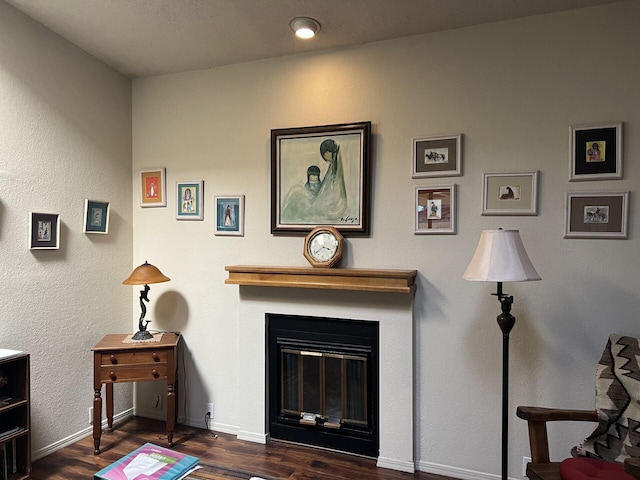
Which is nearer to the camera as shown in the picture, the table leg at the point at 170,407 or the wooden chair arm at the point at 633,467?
the wooden chair arm at the point at 633,467

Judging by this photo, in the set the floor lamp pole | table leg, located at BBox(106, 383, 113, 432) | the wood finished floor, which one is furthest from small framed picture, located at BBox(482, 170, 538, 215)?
table leg, located at BBox(106, 383, 113, 432)

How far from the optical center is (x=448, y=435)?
93.4 inches

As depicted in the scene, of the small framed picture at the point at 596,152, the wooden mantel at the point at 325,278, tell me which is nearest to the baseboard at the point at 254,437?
the wooden mantel at the point at 325,278

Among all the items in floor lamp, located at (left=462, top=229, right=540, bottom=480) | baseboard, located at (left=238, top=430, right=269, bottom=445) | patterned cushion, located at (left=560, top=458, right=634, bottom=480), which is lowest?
baseboard, located at (left=238, top=430, right=269, bottom=445)

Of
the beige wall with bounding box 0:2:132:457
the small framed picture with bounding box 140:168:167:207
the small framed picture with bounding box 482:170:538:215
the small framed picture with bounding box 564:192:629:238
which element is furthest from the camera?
the small framed picture with bounding box 140:168:167:207

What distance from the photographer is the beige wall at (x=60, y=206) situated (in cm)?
234

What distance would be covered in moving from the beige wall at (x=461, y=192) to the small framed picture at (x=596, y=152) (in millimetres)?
46

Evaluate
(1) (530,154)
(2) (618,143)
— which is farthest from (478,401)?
(2) (618,143)

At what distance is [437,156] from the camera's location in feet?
7.86

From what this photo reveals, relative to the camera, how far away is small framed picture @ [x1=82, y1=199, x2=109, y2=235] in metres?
2.79

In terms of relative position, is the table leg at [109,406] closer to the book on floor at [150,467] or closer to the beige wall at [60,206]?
the beige wall at [60,206]

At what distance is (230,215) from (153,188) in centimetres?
72

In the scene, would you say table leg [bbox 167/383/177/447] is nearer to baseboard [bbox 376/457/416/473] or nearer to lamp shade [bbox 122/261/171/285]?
lamp shade [bbox 122/261/171/285]

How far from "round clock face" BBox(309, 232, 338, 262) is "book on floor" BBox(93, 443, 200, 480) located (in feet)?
4.39
